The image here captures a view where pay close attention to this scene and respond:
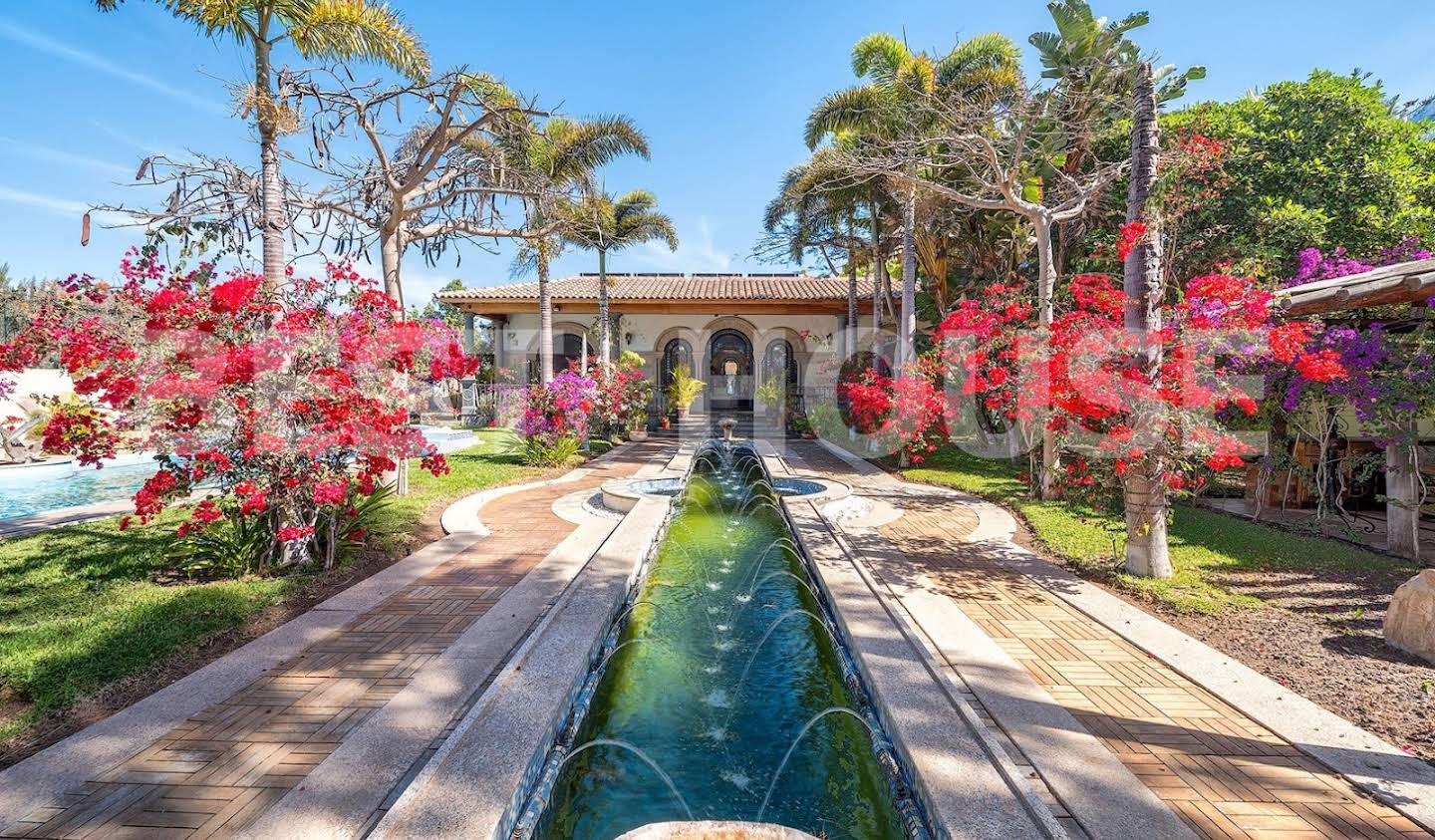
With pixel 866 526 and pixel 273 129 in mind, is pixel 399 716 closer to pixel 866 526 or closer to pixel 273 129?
pixel 866 526

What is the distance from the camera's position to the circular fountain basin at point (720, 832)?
6.79 feet

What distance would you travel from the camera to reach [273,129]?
623 centimetres

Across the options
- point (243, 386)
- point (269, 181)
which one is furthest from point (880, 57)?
point (243, 386)

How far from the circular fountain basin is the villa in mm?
19368

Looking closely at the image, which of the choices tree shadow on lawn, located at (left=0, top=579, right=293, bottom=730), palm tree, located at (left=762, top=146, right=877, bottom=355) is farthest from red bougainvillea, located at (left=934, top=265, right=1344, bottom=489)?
palm tree, located at (left=762, top=146, right=877, bottom=355)

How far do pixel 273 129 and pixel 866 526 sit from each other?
8072 millimetres

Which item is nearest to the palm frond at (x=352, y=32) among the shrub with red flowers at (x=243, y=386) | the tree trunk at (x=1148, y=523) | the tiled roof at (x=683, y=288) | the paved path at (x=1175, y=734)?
the shrub with red flowers at (x=243, y=386)

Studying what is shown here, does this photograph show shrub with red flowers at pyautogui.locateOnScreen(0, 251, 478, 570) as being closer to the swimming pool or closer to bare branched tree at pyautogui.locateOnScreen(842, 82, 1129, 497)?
the swimming pool

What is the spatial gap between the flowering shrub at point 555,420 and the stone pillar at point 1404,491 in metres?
12.0

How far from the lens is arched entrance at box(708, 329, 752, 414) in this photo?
1090 inches

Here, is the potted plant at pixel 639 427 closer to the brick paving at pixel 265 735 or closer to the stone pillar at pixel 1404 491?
the brick paving at pixel 265 735

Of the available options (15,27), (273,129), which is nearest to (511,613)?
(273,129)

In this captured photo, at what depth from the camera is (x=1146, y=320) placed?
5363mm

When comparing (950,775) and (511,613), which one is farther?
(511,613)
